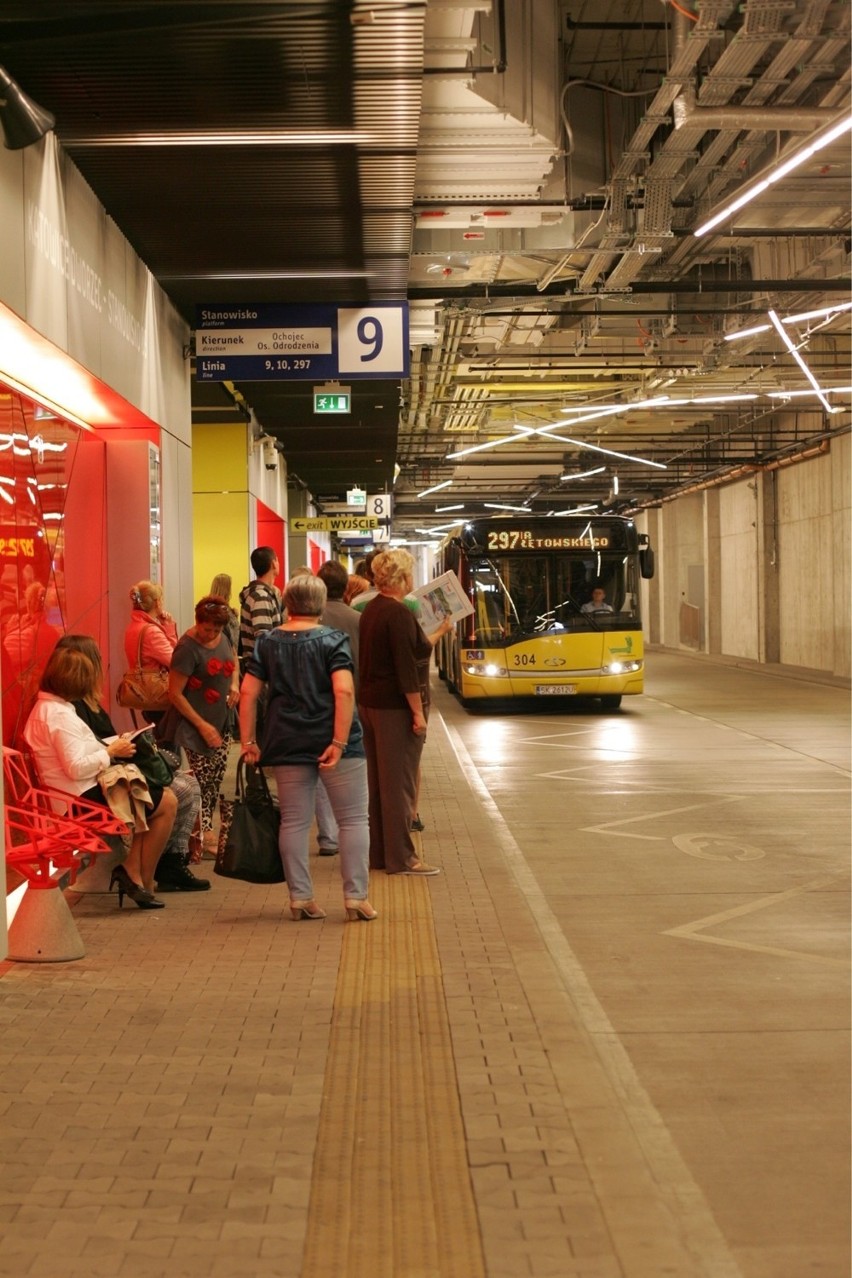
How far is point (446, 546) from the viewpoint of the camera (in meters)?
26.8

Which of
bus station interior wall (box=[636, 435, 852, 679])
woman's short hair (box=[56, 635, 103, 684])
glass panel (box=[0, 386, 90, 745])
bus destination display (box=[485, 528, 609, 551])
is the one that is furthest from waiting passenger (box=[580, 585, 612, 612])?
woman's short hair (box=[56, 635, 103, 684])

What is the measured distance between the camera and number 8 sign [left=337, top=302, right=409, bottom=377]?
13.4 meters

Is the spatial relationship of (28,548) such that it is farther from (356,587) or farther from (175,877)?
(356,587)

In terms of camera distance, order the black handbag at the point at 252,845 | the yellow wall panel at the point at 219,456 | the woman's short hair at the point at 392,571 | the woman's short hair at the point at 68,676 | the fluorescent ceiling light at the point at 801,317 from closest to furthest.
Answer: the woman's short hair at the point at 68,676 → the black handbag at the point at 252,845 → the woman's short hair at the point at 392,571 → the fluorescent ceiling light at the point at 801,317 → the yellow wall panel at the point at 219,456

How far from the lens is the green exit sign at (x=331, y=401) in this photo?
17.1 m

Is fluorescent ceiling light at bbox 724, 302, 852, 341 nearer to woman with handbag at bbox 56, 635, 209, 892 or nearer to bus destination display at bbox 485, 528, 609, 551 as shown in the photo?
bus destination display at bbox 485, 528, 609, 551

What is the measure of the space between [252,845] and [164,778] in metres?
0.58

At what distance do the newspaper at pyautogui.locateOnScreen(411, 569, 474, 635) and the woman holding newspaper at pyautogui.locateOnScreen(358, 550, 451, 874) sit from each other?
1.32 m

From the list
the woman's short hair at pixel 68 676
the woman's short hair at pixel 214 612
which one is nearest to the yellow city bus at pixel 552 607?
the woman's short hair at pixel 214 612

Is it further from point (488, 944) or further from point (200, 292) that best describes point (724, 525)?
point (488, 944)

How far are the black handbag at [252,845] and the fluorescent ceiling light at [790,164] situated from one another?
5.24 m

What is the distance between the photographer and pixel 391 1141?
4.55 m

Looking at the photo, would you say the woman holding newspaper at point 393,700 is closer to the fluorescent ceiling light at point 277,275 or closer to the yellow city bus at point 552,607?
the fluorescent ceiling light at point 277,275

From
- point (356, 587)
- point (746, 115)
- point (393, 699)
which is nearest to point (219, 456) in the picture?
point (356, 587)
